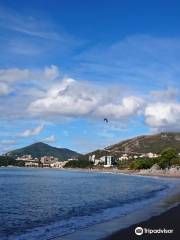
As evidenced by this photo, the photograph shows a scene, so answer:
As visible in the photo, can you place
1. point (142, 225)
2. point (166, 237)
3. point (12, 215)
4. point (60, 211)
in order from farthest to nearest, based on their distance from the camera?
point (60, 211)
point (12, 215)
point (142, 225)
point (166, 237)

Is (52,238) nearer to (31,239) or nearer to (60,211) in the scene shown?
(31,239)

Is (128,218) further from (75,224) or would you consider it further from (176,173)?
(176,173)

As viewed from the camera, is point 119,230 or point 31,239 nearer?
point 31,239

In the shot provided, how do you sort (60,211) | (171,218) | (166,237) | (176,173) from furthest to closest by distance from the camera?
(176,173), (60,211), (171,218), (166,237)

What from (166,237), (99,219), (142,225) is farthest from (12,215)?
(166,237)

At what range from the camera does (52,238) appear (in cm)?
2409

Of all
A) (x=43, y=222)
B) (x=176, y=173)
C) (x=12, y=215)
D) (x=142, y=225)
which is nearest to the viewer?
(x=142, y=225)

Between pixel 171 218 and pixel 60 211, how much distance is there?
13759 mm

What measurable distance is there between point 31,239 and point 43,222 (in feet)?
27.4

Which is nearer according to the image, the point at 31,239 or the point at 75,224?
the point at 31,239

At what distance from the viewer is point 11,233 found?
27.3m

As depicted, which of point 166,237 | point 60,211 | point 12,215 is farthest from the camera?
point 60,211

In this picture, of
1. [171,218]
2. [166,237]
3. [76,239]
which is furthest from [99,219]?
[166,237]

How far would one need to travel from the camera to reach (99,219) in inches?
1323
